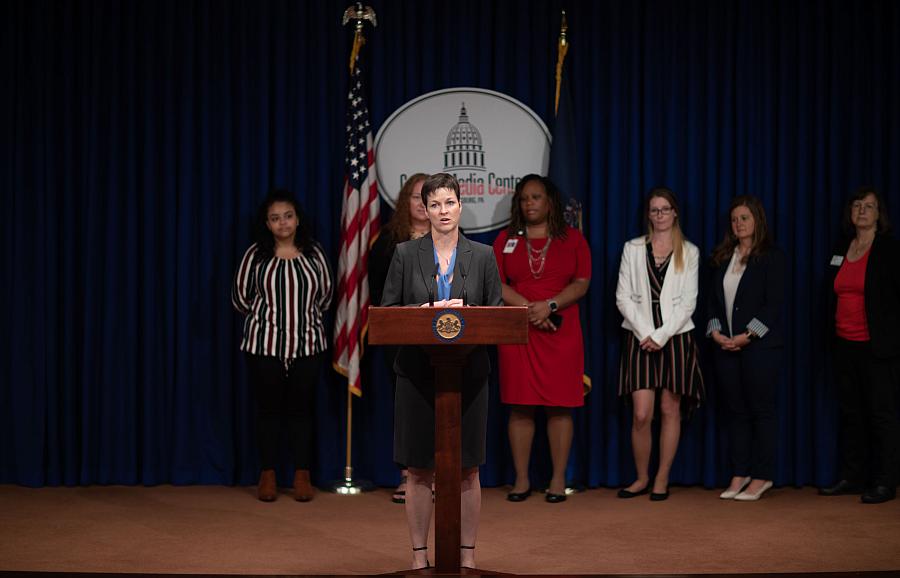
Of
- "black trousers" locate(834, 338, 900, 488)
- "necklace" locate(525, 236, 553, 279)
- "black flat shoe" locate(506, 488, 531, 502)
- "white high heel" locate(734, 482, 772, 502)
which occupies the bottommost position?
"black flat shoe" locate(506, 488, 531, 502)

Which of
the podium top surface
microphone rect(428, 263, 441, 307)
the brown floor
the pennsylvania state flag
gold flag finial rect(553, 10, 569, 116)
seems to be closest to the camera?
the podium top surface

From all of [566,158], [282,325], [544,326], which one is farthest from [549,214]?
[282,325]

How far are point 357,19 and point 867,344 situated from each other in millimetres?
3457

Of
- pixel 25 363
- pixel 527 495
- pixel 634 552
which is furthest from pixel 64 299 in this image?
pixel 634 552

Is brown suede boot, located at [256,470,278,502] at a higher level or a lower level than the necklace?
lower

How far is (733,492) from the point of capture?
5395 millimetres

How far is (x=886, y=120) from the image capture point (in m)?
5.83

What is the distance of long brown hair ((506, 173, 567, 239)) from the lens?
17.9 ft

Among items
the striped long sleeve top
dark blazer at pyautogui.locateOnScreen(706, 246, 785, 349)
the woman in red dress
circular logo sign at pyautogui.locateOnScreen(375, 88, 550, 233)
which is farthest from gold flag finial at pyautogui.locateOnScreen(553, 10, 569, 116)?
the striped long sleeve top

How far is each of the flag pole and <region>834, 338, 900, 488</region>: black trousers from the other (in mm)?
2786

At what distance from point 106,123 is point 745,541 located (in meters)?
4.30

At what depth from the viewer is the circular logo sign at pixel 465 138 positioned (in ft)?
19.0

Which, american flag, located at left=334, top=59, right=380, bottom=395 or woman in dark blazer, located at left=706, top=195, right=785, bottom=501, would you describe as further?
american flag, located at left=334, top=59, right=380, bottom=395

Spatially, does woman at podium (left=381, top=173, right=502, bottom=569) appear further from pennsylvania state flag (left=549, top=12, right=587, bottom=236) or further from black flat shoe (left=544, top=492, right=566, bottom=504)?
pennsylvania state flag (left=549, top=12, right=587, bottom=236)
